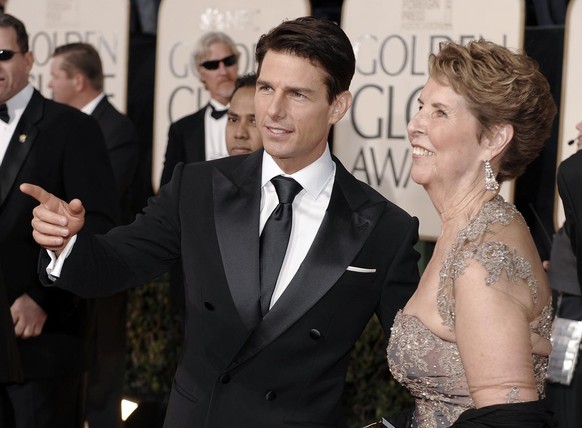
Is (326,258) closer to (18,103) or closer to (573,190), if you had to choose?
(573,190)

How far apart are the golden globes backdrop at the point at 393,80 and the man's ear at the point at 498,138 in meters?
2.81

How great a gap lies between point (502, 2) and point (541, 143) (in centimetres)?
279

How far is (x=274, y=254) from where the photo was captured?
3117 mm

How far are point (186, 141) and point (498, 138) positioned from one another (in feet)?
12.2

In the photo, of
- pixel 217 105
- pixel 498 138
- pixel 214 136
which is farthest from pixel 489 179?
pixel 217 105

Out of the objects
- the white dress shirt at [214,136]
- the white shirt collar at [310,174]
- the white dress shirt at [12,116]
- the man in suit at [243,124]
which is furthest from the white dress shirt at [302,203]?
the white dress shirt at [214,136]

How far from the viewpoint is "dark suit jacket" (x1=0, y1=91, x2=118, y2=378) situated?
440cm

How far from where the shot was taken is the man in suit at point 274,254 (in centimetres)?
303

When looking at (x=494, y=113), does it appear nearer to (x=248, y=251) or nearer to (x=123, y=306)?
(x=248, y=251)

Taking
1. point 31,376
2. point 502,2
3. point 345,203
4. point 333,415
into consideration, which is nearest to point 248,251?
point 345,203

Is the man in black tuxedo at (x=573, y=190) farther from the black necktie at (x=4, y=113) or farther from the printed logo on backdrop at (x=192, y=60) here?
the printed logo on backdrop at (x=192, y=60)

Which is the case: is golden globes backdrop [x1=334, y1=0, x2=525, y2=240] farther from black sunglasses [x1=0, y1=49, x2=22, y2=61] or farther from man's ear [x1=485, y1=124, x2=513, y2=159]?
man's ear [x1=485, y1=124, x2=513, y2=159]

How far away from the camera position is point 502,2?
547 centimetres

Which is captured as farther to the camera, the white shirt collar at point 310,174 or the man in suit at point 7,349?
the man in suit at point 7,349
